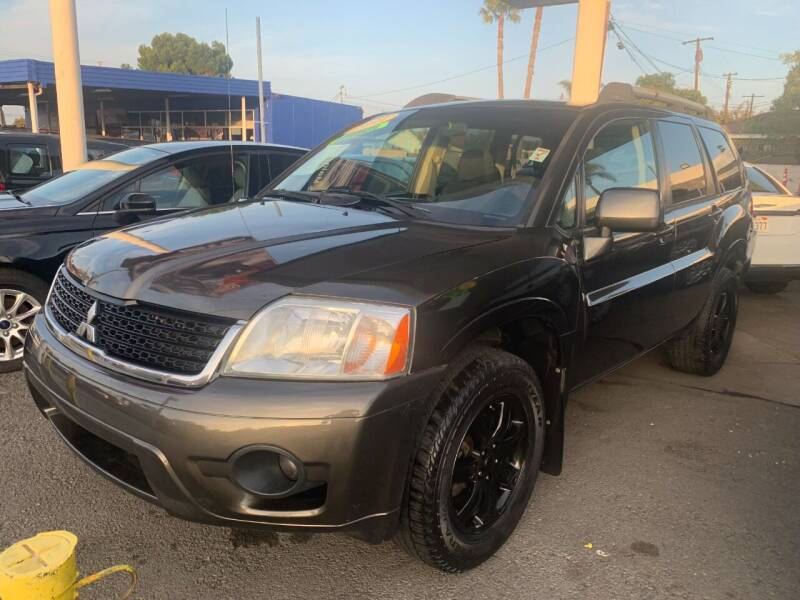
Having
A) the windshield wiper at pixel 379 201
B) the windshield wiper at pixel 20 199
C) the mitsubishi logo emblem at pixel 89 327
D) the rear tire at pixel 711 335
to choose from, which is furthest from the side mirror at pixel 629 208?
the windshield wiper at pixel 20 199

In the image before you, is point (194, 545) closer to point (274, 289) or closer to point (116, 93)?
point (274, 289)

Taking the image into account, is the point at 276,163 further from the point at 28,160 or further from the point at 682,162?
the point at 28,160

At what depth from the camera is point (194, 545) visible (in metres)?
2.52

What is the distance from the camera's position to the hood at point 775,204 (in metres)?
6.70

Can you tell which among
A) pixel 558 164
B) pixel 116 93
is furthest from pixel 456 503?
pixel 116 93

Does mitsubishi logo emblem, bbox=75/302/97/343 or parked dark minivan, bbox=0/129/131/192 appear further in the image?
parked dark minivan, bbox=0/129/131/192

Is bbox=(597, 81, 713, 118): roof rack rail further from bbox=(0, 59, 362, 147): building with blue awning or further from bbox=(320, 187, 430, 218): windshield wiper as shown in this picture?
bbox=(0, 59, 362, 147): building with blue awning

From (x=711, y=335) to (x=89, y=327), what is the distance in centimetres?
398

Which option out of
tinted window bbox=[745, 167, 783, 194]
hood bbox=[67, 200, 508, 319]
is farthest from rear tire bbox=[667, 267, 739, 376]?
tinted window bbox=[745, 167, 783, 194]

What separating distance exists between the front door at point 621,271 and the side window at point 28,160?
7452mm

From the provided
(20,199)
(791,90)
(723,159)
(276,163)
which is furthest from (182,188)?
(791,90)

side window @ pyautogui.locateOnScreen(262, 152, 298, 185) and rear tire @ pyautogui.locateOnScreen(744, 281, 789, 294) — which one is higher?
side window @ pyautogui.locateOnScreen(262, 152, 298, 185)

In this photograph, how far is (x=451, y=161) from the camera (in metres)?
3.15

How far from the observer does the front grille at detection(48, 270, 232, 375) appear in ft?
6.39
